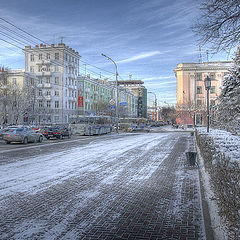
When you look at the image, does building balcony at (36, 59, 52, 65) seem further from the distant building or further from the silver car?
the distant building

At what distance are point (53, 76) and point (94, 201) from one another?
6435cm

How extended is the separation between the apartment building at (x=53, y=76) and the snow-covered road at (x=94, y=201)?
57.1 meters

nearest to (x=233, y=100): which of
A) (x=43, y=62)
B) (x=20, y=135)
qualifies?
(x=20, y=135)

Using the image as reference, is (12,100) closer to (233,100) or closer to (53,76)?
(53,76)

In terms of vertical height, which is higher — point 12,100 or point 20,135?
point 12,100

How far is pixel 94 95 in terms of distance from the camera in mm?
84812

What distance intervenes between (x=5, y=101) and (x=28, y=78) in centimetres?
2136

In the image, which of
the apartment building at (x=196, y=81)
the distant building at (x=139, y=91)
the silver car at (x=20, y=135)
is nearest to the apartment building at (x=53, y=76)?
the apartment building at (x=196, y=81)

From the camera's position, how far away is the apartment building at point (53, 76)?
66838mm

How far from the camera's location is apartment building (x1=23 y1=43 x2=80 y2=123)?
66.8 m

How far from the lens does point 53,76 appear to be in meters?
68.1

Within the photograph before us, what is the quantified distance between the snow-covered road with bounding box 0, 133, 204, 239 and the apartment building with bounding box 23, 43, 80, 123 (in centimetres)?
5707

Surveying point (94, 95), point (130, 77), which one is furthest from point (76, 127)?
point (130, 77)

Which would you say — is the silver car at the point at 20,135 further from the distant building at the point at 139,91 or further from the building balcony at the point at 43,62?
the distant building at the point at 139,91
